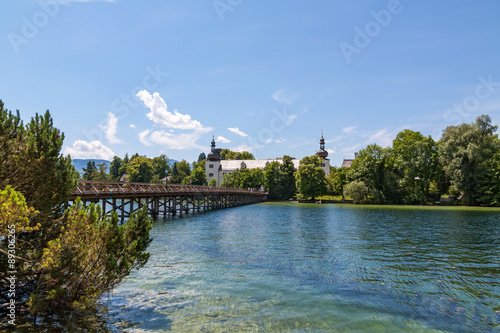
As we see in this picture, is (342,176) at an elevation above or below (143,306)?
above

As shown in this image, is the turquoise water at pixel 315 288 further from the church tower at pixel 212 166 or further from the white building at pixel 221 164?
the church tower at pixel 212 166

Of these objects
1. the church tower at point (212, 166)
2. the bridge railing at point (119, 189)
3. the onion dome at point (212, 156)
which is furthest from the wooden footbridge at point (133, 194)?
the onion dome at point (212, 156)

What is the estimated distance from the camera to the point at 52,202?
284 inches

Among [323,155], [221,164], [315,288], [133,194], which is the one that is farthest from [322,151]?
[315,288]

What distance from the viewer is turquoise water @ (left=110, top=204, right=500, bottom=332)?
782 cm

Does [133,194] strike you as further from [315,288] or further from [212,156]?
[212,156]

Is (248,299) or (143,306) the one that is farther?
(248,299)

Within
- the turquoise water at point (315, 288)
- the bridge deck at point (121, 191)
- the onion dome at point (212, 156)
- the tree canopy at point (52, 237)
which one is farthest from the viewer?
the onion dome at point (212, 156)

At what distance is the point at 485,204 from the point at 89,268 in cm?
6816

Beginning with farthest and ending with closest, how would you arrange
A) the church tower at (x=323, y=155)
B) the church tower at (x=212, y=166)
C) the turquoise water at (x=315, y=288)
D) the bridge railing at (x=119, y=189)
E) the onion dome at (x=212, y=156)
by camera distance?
the church tower at (x=212, y=166)
the onion dome at (x=212, y=156)
the church tower at (x=323, y=155)
the bridge railing at (x=119, y=189)
the turquoise water at (x=315, y=288)

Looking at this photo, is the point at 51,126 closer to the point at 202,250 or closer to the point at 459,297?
the point at 202,250

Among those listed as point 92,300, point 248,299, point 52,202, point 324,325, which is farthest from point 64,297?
point 324,325

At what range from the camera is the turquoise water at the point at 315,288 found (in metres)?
7.82

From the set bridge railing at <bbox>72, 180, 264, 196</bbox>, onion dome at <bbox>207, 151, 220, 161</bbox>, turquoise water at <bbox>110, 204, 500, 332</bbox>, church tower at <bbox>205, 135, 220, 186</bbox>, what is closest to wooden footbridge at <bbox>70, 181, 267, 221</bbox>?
bridge railing at <bbox>72, 180, 264, 196</bbox>
